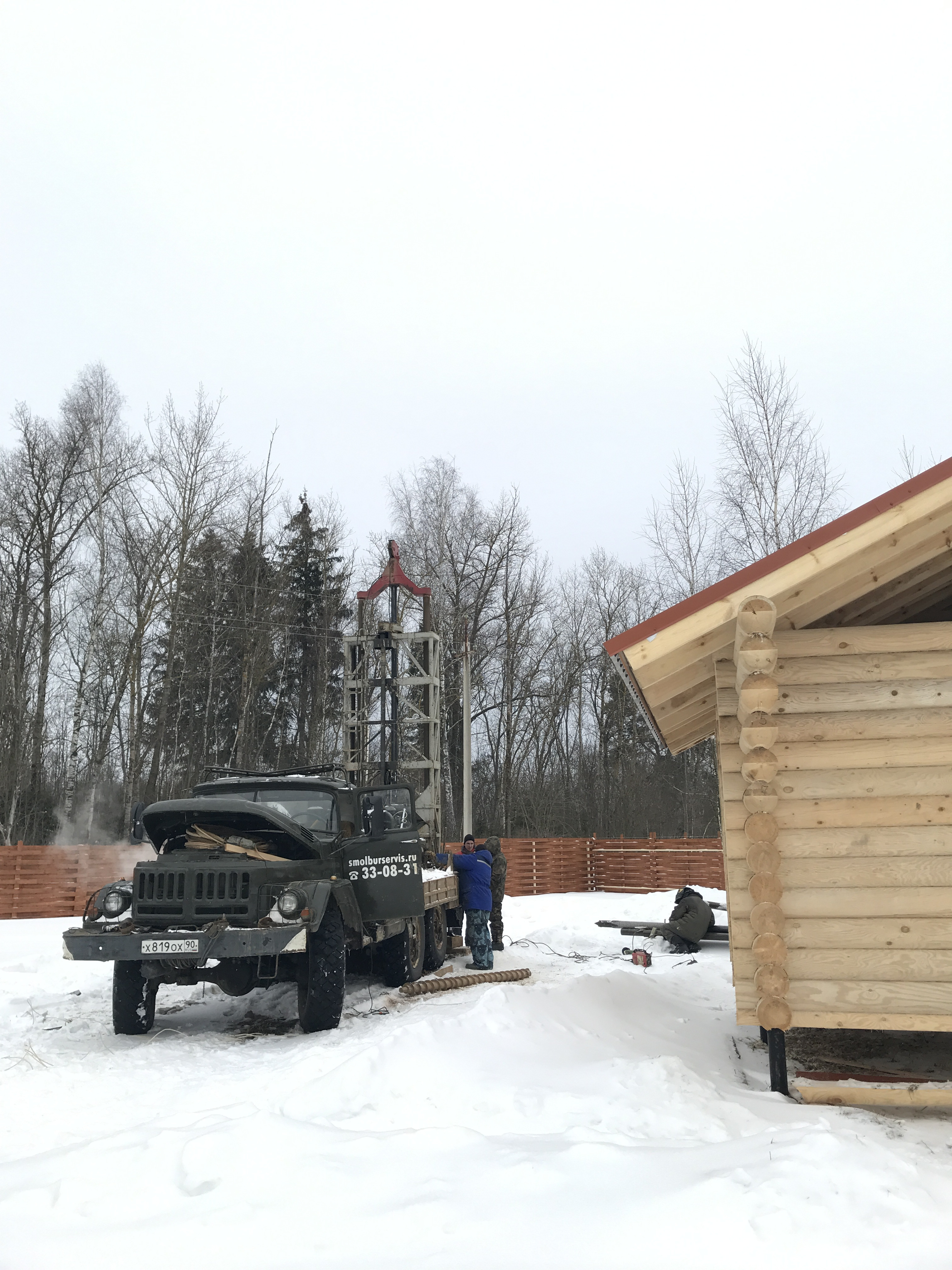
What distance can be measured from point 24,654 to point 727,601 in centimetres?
2408

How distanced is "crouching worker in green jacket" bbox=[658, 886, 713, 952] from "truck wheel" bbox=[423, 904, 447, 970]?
336 cm

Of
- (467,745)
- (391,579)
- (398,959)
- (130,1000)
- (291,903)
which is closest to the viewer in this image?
(291,903)

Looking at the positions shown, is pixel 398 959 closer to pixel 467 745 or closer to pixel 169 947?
pixel 169 947

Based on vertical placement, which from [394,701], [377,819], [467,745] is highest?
[394,701]

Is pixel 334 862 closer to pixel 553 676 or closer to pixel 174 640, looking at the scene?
pixel 174 640

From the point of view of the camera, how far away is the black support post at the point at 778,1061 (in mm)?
5426

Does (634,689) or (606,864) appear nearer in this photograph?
(634,689)

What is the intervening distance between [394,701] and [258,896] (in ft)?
33.9

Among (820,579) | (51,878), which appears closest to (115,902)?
(820,579)

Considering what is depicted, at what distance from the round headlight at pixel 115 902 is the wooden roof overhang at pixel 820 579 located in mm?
4789

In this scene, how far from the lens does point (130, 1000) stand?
294 inches

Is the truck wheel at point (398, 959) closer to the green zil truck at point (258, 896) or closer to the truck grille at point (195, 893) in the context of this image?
the green zil truck at point (258, 896)

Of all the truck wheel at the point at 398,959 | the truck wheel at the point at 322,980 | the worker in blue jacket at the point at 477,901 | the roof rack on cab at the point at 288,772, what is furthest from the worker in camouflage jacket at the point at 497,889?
the truck wheel at the point at 322,980

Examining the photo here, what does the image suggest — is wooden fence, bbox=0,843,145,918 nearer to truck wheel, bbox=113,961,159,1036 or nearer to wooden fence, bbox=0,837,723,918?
wooden fence, bbox=0,837,723,918
